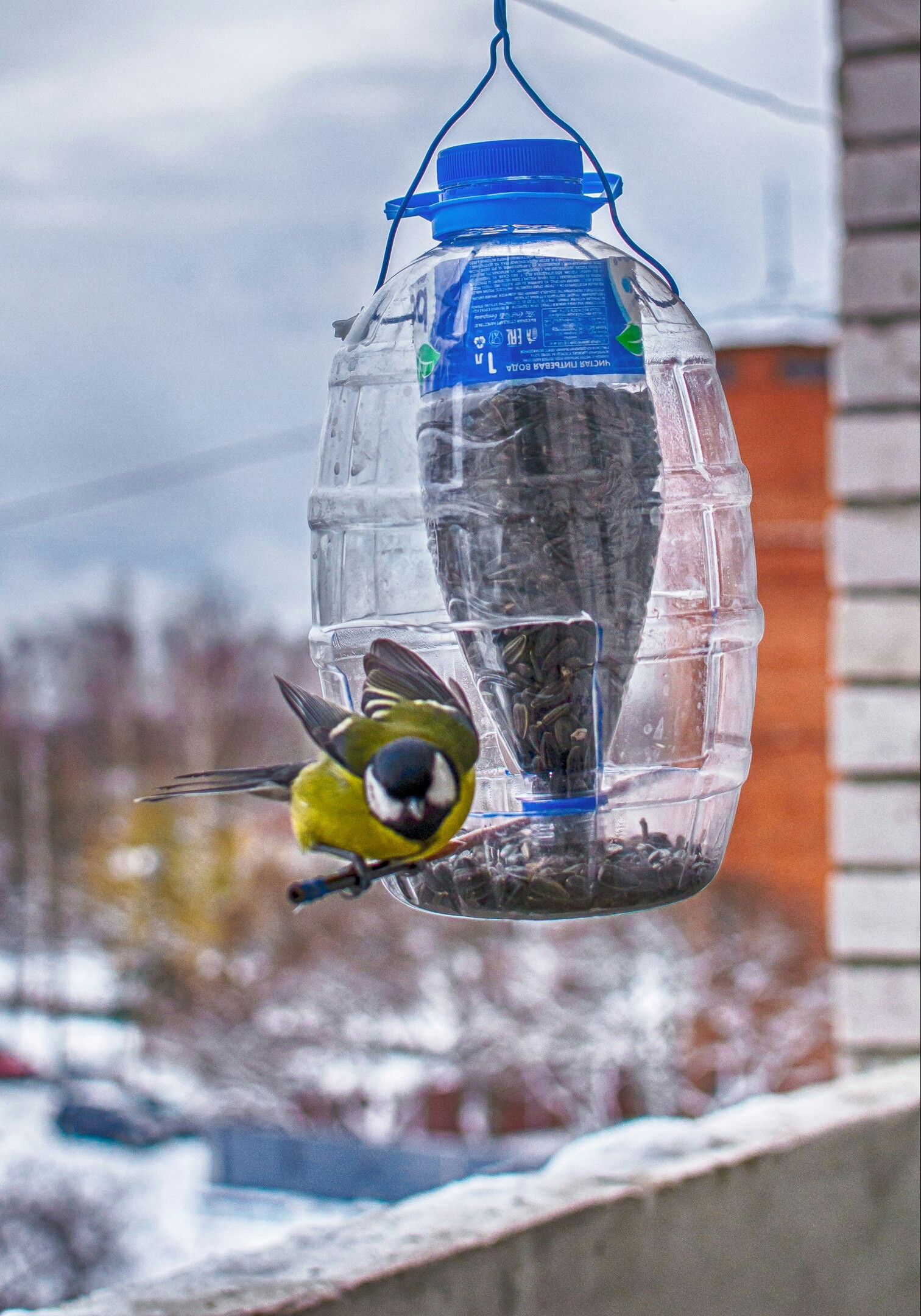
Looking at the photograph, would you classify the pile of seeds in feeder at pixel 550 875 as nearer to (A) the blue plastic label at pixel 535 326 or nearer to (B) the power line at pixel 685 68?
(A) the blue plastic label at pixel 535 326

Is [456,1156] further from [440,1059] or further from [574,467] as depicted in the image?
[574,467]

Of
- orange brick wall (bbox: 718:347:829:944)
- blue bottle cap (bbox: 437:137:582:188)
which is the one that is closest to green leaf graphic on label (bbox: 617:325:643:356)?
blue bottle cap (bbox: 437:137:582:188)

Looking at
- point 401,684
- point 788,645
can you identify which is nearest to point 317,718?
point 401,684

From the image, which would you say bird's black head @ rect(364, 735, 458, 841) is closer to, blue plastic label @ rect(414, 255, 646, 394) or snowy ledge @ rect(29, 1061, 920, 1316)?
blue plastic label @ rect(414, 255, 646, 394)

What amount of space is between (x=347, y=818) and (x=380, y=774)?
0.21 ft

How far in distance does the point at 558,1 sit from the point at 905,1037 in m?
1.87

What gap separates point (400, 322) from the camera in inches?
43.0

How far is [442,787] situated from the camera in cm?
76

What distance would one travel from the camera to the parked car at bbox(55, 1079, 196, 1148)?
22.5 feet

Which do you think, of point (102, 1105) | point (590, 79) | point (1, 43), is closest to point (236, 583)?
point (102, 1105)

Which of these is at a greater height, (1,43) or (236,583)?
(1,43)

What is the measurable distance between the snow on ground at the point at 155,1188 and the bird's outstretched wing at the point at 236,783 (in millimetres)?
4799

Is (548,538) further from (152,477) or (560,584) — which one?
(152,477)

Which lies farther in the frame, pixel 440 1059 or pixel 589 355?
pixel 440 1059
